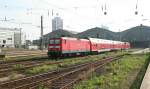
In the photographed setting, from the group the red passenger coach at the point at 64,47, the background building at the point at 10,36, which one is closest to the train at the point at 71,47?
the red passenger coach at the point at 64,47

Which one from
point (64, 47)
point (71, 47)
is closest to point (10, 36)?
point (71, 47)

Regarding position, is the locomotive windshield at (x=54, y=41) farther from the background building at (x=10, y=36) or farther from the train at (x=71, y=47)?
the background building at (x=10, y=36)

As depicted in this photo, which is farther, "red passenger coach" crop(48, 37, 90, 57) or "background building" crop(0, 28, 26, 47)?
"background building" crop(0, 28, 26, 47)

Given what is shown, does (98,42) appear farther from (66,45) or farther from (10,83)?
(10,83)

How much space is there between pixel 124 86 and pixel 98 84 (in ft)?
4.66

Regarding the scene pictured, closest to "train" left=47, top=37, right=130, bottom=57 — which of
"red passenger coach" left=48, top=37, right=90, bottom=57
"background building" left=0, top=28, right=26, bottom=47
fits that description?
"red passenger coach" left=48, top=37, right=90, bottom=57

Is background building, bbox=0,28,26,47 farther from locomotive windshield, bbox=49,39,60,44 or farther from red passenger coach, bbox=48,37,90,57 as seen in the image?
locomotive windshield, bbox=49,39,60,44

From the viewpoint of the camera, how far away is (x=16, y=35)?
139250mm

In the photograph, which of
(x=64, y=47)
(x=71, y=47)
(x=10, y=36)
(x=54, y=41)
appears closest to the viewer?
(x=64, y=47)

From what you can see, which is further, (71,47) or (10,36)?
(10,36)

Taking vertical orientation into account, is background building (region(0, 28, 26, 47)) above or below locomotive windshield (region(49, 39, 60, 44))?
above

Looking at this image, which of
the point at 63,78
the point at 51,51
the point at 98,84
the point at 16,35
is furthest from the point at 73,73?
the point at 16,35

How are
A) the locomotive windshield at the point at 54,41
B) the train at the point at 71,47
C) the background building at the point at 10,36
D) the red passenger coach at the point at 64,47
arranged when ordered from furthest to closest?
the background building at the point at 10,36, the locomotive windshield at the point at 54,41, the train at the point at 71,47, the red passenger coach at the point at 64,47

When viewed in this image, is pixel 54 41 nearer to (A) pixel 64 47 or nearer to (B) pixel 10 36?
(A) pixel 64 47
